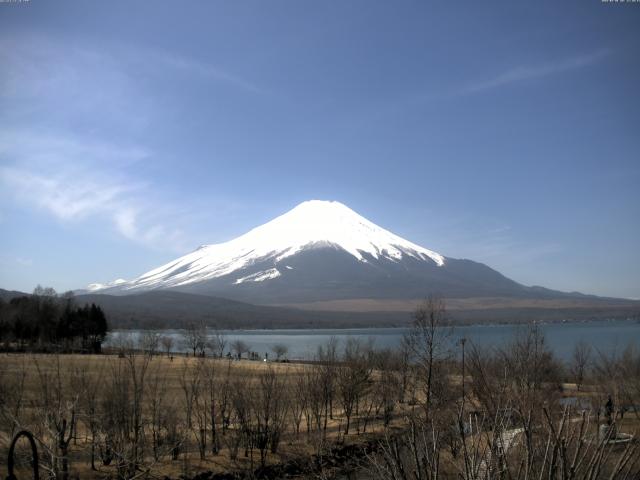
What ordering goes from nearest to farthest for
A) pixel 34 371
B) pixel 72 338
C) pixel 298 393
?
pixel 298 393 → pixel 34 371 → pixel 72 338

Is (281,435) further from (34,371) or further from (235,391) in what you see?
(34,371)

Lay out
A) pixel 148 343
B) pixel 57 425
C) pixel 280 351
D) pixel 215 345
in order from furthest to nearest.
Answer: pixel 215 345 < pixel 280 351 < pixel 148 343 < pixel 57 425

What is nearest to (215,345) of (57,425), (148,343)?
(148,343)

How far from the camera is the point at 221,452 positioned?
2370cm

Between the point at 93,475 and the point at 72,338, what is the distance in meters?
69.8

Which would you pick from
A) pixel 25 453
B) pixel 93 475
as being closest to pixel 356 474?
pixel 93 475

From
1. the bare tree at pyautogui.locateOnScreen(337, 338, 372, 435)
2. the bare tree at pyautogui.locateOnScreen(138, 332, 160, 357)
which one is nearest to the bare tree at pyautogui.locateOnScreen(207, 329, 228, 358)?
the bare tree at pyautogui.locateOnScreen(138, 332, 160, 357)

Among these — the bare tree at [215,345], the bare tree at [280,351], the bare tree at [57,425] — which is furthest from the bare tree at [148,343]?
the bare tree at [280,351]

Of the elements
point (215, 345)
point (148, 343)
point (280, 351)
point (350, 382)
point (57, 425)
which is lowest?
point (215, 345)

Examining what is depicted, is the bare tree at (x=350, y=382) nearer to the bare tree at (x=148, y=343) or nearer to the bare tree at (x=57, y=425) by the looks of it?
the bare tree at (x=148, y=343)

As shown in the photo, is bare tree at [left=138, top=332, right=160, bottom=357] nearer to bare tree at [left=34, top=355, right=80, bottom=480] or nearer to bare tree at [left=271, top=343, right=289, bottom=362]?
bare tree at [left=34, top=355, right=80, bottom=480]

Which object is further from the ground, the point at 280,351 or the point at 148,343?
the point at 148,343

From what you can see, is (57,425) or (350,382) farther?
(350,382)

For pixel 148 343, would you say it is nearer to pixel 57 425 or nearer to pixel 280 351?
pixel 280 351
